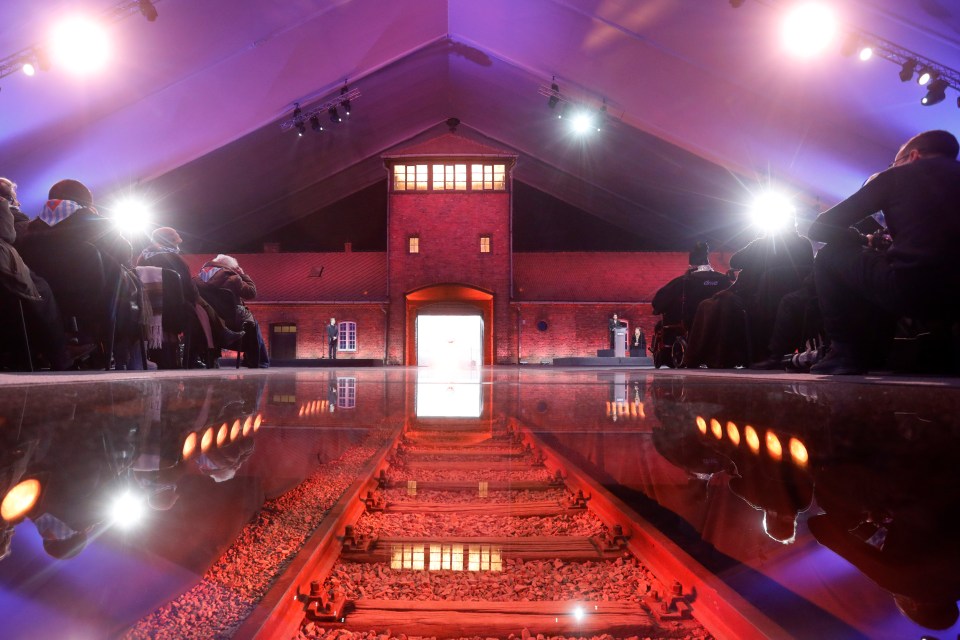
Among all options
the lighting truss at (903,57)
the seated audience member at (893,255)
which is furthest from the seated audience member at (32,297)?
the lighting truss at (903,57)

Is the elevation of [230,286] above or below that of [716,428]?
above

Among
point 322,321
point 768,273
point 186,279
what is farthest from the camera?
point 322,321

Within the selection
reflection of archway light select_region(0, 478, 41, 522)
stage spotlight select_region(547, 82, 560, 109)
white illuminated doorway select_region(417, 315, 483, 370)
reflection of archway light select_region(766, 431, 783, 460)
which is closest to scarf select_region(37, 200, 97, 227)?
reflection of archway light select_region(0, 478, 41, 522)

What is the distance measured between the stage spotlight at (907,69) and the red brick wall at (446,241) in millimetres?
11997

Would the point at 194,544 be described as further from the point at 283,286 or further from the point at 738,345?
the point at 283,286

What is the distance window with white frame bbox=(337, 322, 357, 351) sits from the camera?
760 inches

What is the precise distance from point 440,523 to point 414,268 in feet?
61.1

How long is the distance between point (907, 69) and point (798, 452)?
9414 mm

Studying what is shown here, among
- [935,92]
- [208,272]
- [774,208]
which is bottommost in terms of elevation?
[208,272]

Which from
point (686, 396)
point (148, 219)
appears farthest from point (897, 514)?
point (148, 219)

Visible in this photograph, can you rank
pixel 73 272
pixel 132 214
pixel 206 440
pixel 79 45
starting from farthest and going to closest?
1. pixel 132 214
2. pixel 79 45
3. pixel 73 272
4. pixel 206 440

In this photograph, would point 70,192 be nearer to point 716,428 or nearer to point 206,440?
point 206,440

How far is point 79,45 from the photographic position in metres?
8.03

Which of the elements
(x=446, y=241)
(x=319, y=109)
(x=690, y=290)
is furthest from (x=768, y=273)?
(x=446, y=241)
